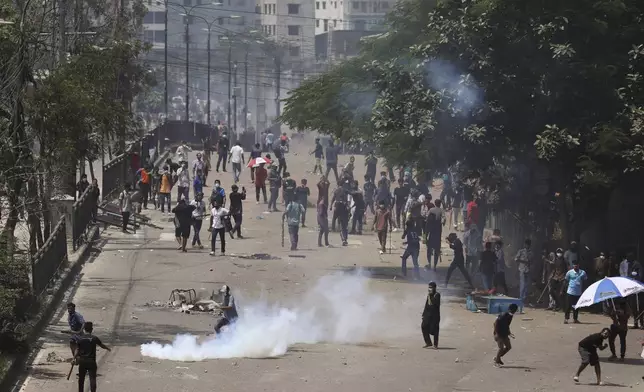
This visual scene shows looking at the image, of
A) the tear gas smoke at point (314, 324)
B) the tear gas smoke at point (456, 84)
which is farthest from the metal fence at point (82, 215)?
the tear gas smoke at point (456, 84)

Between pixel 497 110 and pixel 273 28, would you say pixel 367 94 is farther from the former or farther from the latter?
pixel 273 28

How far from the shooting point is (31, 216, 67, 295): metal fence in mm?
23141

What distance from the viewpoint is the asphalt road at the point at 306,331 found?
62.9ft

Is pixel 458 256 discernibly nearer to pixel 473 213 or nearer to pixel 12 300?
pixel 473 213

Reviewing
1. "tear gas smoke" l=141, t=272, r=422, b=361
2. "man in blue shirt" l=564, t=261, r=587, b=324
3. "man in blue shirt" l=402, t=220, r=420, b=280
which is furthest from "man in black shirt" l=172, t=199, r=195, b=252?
"man in blue shirt" l=564, t=261, r=587, b=324

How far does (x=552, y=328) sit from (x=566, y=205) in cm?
380

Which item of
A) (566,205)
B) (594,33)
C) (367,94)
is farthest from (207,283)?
(594,33)

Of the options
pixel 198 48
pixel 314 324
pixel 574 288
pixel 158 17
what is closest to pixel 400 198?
pixel 574 288

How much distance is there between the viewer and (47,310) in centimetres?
2320

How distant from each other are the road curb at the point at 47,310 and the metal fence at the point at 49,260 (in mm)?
216

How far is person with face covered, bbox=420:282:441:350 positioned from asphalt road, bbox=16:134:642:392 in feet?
0.82

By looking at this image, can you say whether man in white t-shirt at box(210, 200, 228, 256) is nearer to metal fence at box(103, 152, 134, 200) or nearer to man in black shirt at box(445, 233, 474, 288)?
man in black shirt at box(445, 233, 474, 288)

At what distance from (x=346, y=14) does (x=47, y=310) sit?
11901 cm

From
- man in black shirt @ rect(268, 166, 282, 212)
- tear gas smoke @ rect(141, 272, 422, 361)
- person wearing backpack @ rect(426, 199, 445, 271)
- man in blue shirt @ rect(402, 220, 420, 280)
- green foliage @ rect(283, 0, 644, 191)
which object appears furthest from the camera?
man in black shirt @ rect(268, 166, 282, 212)
